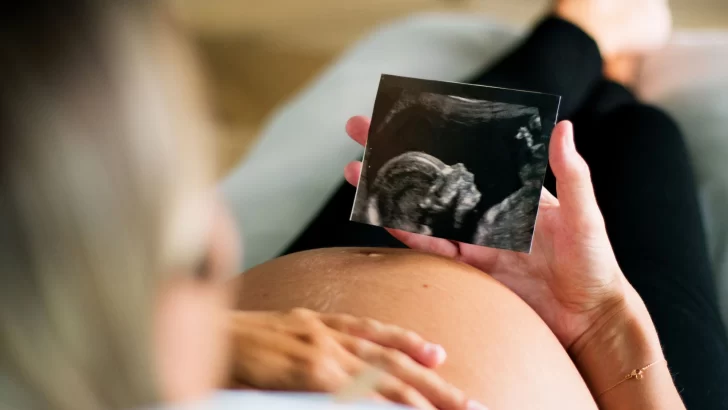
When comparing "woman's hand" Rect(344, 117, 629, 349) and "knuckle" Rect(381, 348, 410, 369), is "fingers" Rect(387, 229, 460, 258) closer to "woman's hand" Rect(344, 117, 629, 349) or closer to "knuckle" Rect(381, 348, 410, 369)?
"woman's hand" Rect(344, 117, 629, 349)

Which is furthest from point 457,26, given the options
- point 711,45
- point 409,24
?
point 711,45

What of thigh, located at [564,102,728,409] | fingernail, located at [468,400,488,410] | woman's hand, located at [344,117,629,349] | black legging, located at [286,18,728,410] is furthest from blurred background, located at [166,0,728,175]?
fingernail, located at [468,400,488,410]

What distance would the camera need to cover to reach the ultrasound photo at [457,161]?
660mm

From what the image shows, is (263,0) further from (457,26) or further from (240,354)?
(240,354)

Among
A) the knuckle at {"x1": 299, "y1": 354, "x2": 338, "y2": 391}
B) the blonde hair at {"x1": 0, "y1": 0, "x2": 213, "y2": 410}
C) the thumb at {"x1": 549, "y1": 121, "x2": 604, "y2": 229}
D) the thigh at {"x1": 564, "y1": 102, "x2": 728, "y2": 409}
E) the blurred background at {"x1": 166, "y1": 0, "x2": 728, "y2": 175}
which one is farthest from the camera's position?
the blurred background at {"x1": 166, "y1": 0, "x2": 728, "y2": 175}

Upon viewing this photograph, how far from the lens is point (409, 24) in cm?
142

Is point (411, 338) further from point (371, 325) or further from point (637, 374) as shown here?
point (637, 374)

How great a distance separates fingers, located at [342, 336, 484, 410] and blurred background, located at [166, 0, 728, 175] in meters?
1.43

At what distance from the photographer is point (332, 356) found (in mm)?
510

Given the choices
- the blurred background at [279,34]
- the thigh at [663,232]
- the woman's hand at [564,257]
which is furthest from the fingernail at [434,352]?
the blurred background at [279,34]

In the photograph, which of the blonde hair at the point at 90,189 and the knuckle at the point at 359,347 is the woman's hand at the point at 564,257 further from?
the blonde hair at the point at 90,189

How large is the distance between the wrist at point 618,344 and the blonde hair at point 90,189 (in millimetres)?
523

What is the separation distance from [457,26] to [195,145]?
3.80 feet

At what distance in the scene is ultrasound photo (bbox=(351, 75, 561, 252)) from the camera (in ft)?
2.16
